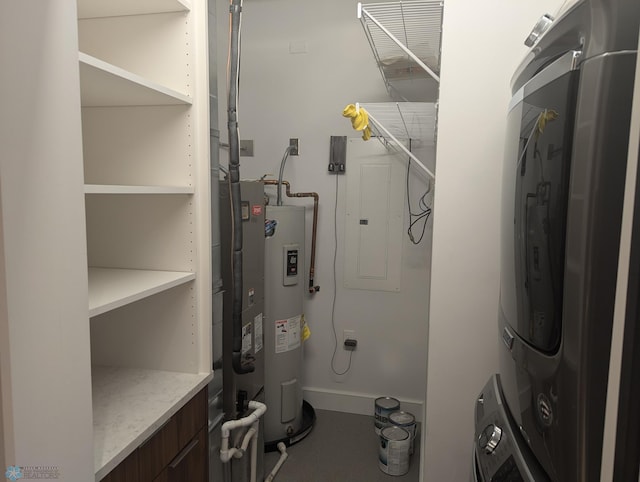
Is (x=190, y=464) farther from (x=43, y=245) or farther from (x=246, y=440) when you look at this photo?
(x=43, y=245)

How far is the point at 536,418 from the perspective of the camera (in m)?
0.73

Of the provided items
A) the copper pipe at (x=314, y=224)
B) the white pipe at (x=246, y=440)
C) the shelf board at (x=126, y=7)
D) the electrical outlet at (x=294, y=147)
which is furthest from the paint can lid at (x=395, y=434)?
the shelf board at (x=126, y=7)

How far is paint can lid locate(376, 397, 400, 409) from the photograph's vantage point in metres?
2.64

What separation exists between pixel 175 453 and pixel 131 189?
81 cm

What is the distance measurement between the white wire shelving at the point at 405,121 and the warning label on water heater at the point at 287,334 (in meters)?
1.19

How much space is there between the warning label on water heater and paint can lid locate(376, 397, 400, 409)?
62 centimetres

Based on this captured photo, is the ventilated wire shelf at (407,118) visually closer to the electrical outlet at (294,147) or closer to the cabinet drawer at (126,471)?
the electrical outlet at (294,147)

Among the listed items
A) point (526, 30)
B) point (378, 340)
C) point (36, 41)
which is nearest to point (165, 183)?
point (36, 41)

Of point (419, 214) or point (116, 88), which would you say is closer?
point (116, 88)

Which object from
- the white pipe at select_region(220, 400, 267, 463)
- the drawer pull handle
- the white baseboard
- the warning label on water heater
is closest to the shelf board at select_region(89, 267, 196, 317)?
the drawer pull handle

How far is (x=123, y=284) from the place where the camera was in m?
1.27

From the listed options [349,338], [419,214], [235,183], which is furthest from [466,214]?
[349,338]

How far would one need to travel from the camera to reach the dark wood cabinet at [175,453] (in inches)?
43.6

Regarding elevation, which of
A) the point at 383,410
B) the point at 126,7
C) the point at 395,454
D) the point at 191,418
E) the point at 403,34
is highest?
the point at 403,34
